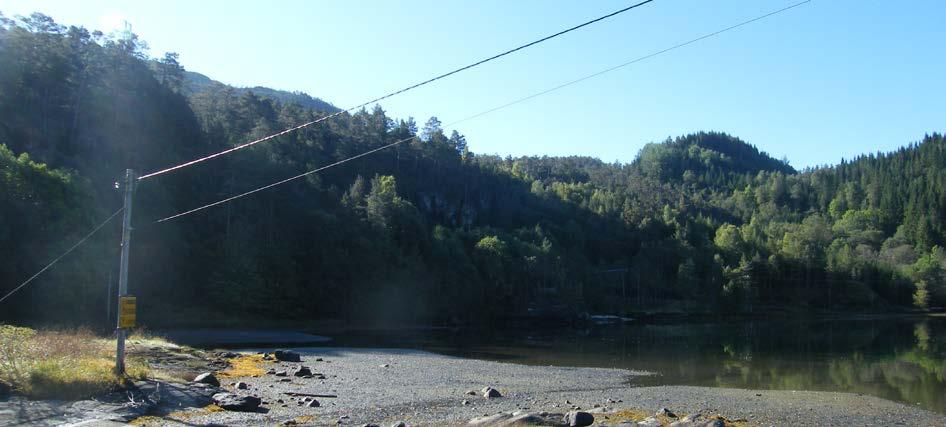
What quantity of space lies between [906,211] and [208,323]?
196 meters

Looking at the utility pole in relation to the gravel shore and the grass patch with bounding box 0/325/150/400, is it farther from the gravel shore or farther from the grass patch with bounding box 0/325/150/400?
the gravel shore

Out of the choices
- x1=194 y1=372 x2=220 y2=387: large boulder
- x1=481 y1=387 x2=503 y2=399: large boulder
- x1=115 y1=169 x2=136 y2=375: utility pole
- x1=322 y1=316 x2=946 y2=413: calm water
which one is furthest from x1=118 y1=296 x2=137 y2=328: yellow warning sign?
x1=322 y1=316 x2=946 y2=413: calm water

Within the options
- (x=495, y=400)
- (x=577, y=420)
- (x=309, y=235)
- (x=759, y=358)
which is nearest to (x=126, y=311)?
(x=495, y=400)

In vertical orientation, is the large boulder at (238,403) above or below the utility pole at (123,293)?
below

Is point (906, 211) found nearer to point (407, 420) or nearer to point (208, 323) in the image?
point (208, 323)

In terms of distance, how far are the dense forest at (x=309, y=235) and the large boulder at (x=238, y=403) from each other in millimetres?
45000

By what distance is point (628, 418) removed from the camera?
2058cm

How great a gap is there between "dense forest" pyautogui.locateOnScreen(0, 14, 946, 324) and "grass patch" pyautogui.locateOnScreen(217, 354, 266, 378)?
30216 millimetres

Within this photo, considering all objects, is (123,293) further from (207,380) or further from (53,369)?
(207,380)

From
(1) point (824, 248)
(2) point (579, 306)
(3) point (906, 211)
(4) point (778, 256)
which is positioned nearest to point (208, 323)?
(2) point (579, 306)

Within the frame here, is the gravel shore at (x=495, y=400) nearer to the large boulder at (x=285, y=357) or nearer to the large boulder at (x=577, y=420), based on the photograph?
the large boulder at (x=285, y=357)

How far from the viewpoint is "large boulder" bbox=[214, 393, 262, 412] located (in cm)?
1894

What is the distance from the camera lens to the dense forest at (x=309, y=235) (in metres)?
61.4

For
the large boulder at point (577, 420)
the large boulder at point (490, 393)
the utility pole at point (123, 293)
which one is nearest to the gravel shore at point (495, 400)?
the large boulder at point (490, 393)
